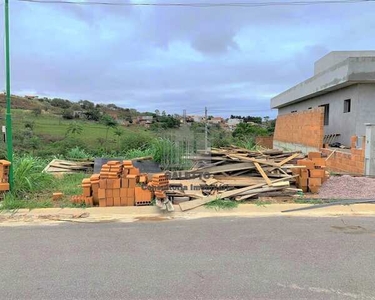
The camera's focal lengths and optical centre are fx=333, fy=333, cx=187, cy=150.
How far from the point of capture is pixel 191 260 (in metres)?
4.44

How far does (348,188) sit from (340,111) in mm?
10356

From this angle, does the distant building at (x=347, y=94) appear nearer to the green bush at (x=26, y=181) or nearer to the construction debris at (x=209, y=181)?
the construction debris at (x=209, y=181)

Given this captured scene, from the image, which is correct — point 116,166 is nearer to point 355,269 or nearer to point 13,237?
point 13,237

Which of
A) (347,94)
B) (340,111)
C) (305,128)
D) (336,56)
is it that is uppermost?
(336,56)

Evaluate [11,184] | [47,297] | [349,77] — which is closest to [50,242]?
[47,297]

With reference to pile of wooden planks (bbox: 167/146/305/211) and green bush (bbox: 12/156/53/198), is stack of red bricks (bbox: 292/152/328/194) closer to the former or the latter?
pile of wooden planks (bbox: 167/146/305/211)

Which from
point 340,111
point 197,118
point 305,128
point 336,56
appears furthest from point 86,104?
point 340,111

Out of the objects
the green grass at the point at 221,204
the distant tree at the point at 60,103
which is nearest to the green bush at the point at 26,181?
the green grass at the point at 221,204

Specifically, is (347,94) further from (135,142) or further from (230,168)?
(135,142)

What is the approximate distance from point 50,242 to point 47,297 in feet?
6.35

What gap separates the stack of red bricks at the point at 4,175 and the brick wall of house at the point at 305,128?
45.0ft

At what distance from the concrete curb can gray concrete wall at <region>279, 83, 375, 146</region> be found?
9734 millimetres

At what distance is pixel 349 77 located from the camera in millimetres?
15602

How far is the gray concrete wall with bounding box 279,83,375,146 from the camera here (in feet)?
52.0
